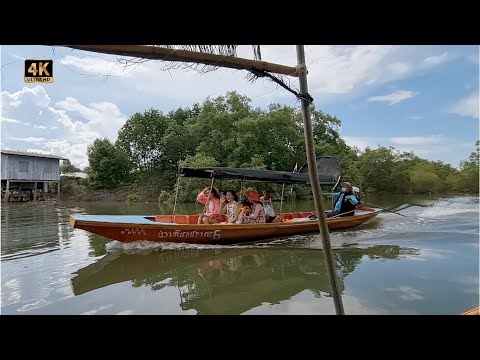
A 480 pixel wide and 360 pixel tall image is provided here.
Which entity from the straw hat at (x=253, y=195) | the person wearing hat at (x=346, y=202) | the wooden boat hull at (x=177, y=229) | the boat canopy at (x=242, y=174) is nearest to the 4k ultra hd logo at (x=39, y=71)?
the wooden boat hull at (x=177, y=229)

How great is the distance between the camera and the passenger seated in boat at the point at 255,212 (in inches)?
326

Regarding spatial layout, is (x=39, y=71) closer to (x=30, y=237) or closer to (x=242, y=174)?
(x=242, y=174)

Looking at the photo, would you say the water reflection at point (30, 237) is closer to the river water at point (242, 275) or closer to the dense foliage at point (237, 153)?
the river water at point (242, 275)

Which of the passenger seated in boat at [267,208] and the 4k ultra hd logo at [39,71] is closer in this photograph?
the 4k ultra hd logo at [39,71]

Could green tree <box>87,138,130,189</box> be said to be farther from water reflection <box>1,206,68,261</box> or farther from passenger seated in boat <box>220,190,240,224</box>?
passenger seated in boat <box>220,190,240,224</box>

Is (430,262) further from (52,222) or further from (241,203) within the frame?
(52,222)

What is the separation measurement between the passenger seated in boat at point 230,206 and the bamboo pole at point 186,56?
6.25 meters

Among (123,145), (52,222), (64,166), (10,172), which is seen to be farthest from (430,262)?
(64,166)

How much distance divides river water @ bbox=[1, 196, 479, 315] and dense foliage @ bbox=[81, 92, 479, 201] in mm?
11358

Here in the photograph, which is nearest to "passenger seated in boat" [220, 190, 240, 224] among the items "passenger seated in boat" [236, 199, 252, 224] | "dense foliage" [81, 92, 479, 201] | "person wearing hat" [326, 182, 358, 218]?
"passenger seated in boat" [236, 199, 252, 224]

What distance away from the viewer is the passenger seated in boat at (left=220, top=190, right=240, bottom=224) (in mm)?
8305

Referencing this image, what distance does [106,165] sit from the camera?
26.9 m
